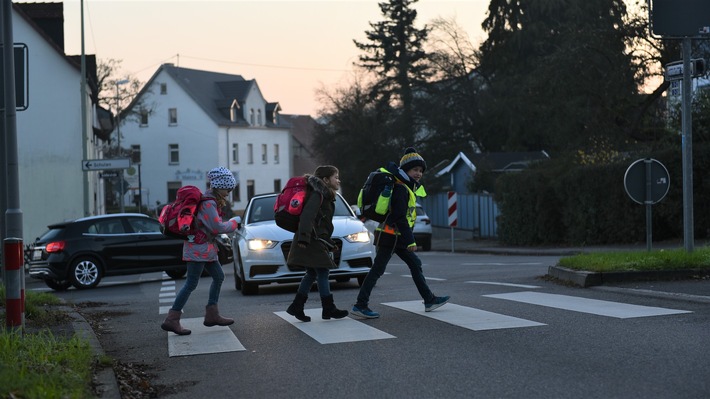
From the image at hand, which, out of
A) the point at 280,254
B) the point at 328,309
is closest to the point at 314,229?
the point at 328,309

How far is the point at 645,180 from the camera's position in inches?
595

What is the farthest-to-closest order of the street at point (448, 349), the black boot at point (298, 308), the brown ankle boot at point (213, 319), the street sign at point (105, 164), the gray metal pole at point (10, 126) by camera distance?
the street sign at point (105, 164) < the black boot at point (298, 308) < the brown ankle boot at point (213, 319) < the gray metal pole at point (10, 126) < the street at point (448, 349)

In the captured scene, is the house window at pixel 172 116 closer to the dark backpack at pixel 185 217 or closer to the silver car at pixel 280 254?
the silver car at pixel 280 254

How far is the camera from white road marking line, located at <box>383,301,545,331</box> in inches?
360

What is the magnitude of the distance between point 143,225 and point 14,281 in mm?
14179

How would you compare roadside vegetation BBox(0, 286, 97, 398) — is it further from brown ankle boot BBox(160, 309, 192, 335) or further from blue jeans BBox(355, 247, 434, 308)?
blue jeans BBox(355, 247, 434, 308)

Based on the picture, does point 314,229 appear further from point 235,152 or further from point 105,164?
point 235,152

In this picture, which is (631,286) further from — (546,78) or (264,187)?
(264,187)

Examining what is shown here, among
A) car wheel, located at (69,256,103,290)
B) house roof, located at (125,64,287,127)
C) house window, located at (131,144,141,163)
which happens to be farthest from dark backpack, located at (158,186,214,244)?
house window, located at (131,144,141,163)

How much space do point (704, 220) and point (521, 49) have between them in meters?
29.2

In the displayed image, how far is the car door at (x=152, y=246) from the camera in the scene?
21672mm

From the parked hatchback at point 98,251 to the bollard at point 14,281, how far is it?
12.4m

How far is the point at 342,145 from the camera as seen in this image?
59.2 m

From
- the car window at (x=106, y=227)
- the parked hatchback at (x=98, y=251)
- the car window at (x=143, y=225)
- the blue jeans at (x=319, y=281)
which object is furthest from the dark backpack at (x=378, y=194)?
the car window at (x=143, y=225)
